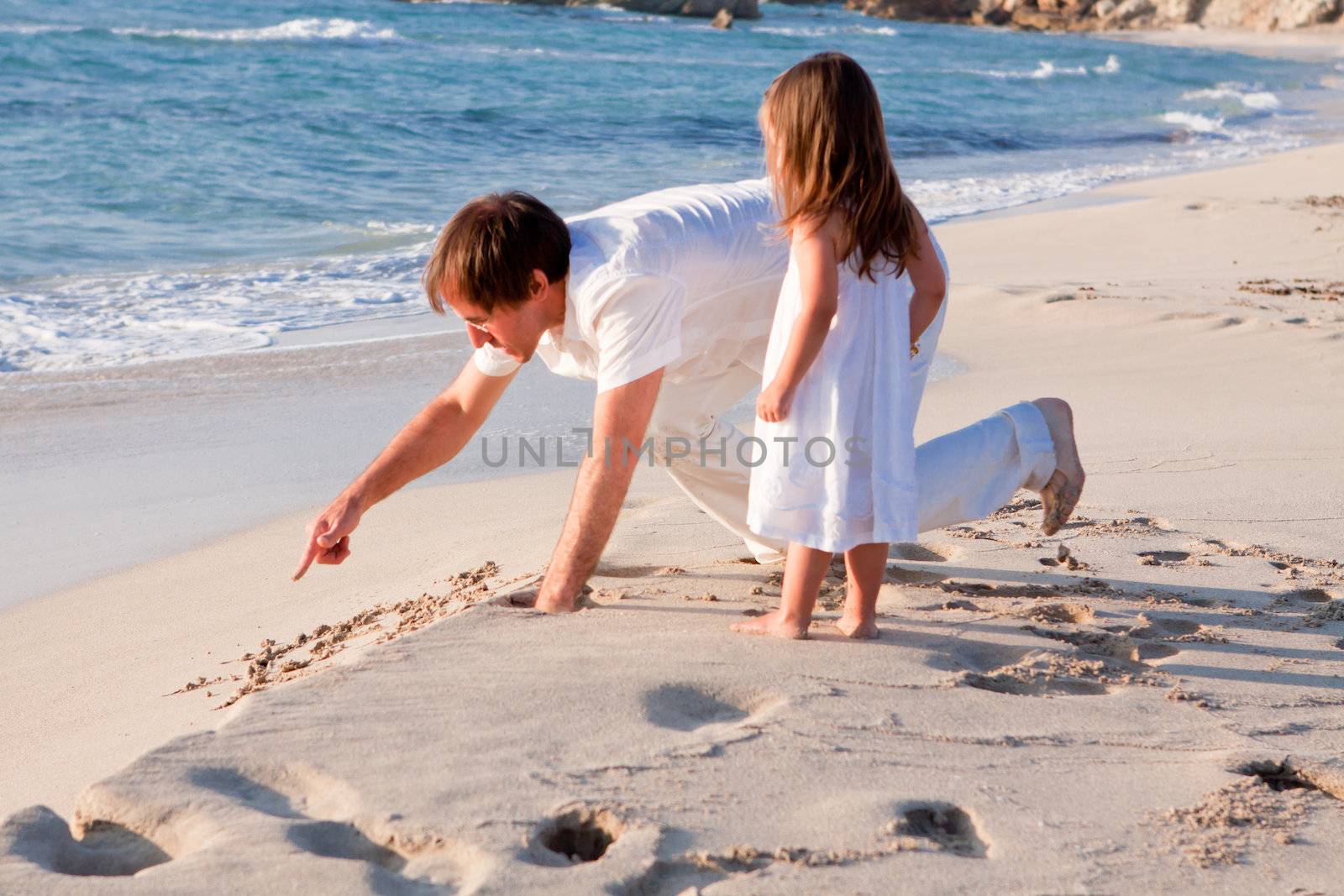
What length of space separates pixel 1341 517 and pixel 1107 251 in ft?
15.3

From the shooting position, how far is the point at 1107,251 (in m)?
7.92

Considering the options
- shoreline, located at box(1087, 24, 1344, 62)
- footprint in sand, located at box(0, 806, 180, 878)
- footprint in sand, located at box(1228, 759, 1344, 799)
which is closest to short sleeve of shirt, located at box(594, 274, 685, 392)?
footprint in sand, located at box(0, 806, 180, 878)

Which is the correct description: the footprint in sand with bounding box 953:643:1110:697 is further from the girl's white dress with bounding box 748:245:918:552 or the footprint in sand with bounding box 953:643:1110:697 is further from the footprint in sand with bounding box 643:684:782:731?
the footprint in sand with bounding box 643:684:782:731

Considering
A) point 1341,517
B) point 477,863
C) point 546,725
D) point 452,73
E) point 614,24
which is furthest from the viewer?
point 614,24

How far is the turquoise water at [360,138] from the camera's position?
23.4ft

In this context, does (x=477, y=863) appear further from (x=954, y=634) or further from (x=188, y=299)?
(x=188, y=299)

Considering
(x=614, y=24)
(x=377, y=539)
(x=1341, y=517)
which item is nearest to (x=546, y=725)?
(x=377, y=539)

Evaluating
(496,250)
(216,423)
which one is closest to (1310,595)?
(496,250)

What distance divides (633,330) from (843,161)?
20.9 inches

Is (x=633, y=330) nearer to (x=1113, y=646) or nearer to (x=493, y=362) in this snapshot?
(x=493, y=362)

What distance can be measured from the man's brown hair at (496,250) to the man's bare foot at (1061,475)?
3.88 ft

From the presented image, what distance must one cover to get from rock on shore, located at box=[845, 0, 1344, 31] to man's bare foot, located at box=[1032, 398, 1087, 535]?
145 ft

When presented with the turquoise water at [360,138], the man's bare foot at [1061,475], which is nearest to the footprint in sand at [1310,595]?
the man's bare foot at [1061,475]

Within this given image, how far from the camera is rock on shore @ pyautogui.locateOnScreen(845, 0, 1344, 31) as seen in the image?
42781 mm
